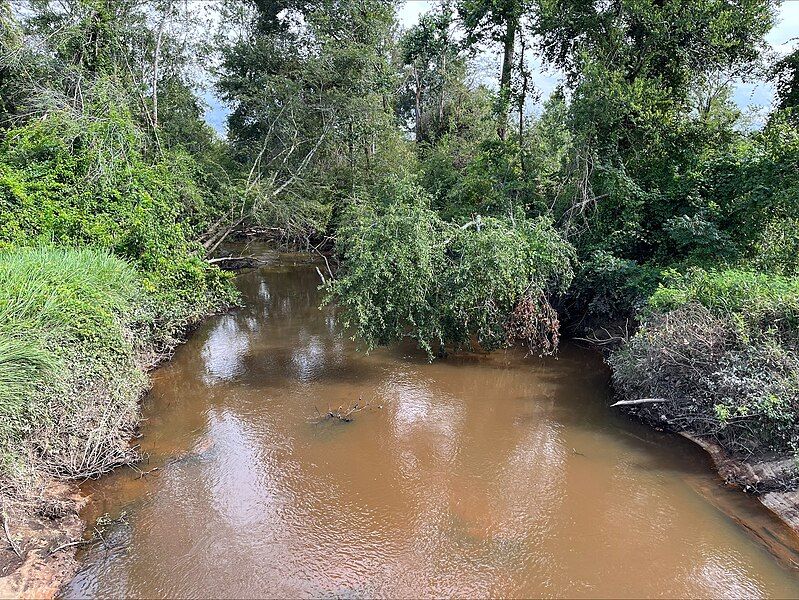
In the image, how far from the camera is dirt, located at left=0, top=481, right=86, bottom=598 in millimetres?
5273

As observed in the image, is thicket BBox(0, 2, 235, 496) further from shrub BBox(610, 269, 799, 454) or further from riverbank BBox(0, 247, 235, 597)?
shrub BBox(610, 269, 799, 454)

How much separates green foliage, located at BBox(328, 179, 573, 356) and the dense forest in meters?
0.05

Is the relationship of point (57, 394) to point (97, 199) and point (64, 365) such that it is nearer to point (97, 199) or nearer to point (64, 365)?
point (64, 365)

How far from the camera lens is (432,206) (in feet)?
49.2

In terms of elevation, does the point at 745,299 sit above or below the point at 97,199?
below

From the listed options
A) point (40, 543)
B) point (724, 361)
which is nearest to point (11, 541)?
point (40, 543)

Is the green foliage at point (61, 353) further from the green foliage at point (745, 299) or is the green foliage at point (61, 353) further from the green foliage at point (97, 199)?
the green foliage at point (745, 299)

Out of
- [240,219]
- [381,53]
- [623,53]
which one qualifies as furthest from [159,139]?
[623,53]

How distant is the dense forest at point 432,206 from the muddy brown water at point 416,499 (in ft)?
2.90

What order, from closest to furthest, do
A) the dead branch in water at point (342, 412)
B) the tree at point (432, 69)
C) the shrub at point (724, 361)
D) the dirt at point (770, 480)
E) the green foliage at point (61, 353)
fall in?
1. the green foliage at point (61, 353)
2. the dirt at point (770, 480)
3. the shrub at point (724, 361)
4. the dead branch in water at point (342, 412)
5. the tree at point (432, 69)

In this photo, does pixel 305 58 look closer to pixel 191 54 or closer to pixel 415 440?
pixel 191 54

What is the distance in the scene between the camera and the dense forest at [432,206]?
7344 millimetres

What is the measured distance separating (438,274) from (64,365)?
20.2 ft

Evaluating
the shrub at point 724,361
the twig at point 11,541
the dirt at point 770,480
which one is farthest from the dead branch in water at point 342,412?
the dirt at point 770,480
